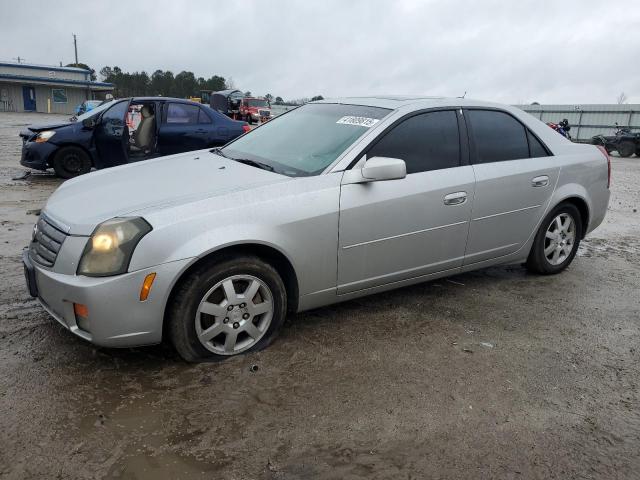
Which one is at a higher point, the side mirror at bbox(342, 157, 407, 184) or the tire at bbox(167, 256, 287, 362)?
the side mirror at bbox(342, 157, 407, 184)

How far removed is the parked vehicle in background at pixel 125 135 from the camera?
8.77m

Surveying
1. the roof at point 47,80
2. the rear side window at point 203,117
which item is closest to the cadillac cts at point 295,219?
the rear side window at point 203,117

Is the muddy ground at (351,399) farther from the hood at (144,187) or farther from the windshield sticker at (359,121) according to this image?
the windshield sticker at (359,121)

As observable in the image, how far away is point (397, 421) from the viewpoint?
2627 millimetres

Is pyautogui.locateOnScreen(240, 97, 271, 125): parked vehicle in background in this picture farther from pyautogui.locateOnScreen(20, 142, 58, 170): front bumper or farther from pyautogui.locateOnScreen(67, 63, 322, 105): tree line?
pyautogui.locateOnScreen(67, 63, 322, 105): tree line

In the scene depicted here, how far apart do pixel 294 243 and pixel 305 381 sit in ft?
2.67

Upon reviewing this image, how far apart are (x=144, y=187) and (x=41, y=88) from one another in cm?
5320

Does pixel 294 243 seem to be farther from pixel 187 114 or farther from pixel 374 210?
pixel 187 114

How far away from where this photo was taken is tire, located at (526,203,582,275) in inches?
183

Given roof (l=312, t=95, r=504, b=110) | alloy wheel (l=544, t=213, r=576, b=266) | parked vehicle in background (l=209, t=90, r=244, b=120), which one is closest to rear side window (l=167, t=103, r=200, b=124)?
roof (l=312, t=95, r=504, b=110)

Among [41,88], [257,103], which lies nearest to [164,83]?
[41,88]

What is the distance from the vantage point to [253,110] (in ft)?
114

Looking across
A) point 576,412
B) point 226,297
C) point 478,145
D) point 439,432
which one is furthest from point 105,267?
point 478,145

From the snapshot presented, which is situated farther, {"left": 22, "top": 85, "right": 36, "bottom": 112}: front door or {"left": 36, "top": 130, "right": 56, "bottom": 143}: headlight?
{"left": 22, "top": 85, "right": 36, "bottom": 112}: front door
